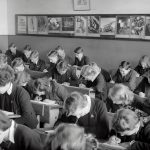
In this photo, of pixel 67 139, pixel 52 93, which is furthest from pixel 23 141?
pixel 52 93

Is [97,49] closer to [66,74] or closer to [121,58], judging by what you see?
[121,58]

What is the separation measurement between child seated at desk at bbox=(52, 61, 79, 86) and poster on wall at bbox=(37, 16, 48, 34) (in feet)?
11.0

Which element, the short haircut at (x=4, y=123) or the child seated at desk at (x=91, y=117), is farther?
the child seated at desk at (x=91, y=117)

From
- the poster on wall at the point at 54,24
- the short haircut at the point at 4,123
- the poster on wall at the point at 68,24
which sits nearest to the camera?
the short haircut at the point at 4,123

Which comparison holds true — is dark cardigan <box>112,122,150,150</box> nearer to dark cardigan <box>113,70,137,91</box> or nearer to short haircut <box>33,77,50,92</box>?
short haircut <box>33,77,50,92</box>

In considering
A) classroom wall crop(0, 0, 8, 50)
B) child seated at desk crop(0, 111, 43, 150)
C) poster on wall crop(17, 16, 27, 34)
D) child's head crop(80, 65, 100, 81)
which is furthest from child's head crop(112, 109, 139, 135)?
classroom wall crop(0, 0, 8, 50)

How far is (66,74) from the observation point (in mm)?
6910

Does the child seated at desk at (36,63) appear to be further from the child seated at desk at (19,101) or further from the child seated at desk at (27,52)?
the child seated at desk at (19,101)

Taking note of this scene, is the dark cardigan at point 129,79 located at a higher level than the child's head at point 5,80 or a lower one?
lower

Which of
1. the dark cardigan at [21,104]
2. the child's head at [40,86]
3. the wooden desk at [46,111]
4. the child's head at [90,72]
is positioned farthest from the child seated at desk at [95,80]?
the dark cardigan at [21,104]

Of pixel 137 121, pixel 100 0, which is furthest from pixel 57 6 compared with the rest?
pixel 137 121

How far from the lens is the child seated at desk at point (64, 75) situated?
6625 mm

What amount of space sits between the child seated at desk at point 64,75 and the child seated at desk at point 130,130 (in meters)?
3.28

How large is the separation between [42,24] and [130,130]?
24.2 ft
